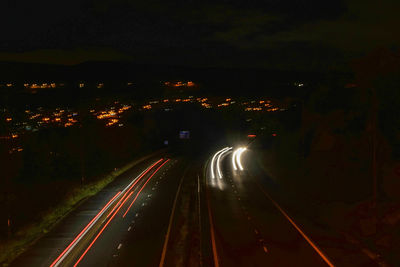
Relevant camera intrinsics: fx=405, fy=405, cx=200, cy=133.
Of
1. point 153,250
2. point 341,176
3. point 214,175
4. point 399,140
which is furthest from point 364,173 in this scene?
point 214,175

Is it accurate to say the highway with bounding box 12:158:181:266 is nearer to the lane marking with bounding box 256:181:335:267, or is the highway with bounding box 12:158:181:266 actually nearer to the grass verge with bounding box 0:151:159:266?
the grass verge with bounding box 0:151:159:266

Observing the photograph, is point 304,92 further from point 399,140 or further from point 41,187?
point 41,187

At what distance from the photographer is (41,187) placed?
6194 centimetres

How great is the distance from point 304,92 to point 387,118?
32.2 metres

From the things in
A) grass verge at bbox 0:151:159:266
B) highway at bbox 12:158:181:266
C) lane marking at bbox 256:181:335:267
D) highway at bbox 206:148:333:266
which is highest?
grass verge at bbox 0:151:159:266

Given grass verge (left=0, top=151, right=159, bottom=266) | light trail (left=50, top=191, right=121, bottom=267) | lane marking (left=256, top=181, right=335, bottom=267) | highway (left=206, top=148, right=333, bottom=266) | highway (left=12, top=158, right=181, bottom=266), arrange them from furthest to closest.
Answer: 1. grass verge (left=0, top=151, right=159, bottom=266)
2. highway (left=12, top=158, right=181, bottom=266)
3. highway (left=206, top=148, right=333, bottom=266)
4. light trail (left=50, top=191, right=121, bottom=267)
5. lane marking (left=256, top=181, right=335, bottom=267)

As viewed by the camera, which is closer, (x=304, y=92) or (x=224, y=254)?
(x=224, y=254)

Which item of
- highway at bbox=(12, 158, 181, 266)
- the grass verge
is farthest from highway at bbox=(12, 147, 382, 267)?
the grass verge

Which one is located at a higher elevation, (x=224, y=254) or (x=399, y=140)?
(x=399, y=140)

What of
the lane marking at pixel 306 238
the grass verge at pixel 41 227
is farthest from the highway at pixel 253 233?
the grass verge at pixel 41 227

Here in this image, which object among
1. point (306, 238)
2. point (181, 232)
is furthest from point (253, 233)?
point (181, 232)

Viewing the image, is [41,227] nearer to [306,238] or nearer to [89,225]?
[89,225]

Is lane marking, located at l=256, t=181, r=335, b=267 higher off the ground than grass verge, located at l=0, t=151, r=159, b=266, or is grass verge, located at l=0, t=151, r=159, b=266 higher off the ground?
grass verge, located at l=0, t=151, r=159, b=266

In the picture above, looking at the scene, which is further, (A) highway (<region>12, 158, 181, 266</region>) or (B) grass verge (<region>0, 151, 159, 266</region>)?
(B) grass verge (<region>0, 151, 159, 266</region>)
